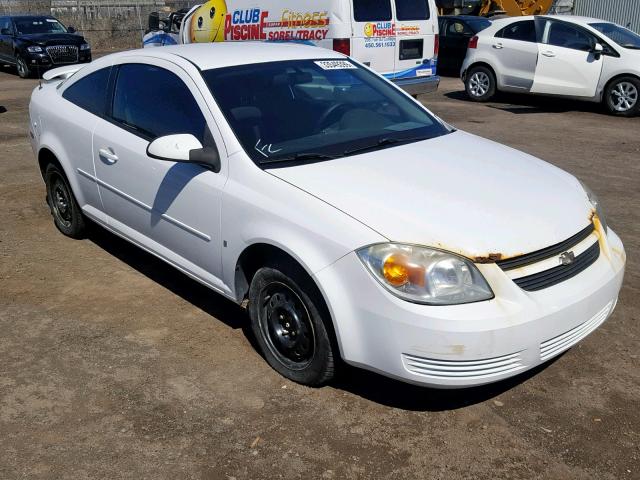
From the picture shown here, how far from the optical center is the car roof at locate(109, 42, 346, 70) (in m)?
4.37

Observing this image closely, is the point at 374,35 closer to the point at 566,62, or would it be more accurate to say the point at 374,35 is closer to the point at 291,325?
the point at 566,62

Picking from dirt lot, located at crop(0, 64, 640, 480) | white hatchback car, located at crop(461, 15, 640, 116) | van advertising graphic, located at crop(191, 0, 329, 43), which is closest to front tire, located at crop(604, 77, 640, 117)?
white hatchback car, located at crop(461, 15, 640, 116)

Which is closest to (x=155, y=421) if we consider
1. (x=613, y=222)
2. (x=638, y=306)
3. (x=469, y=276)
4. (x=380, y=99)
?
(x=469, y=276)

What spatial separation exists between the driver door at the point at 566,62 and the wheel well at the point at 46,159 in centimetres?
924

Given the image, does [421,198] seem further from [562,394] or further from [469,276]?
[562,394]

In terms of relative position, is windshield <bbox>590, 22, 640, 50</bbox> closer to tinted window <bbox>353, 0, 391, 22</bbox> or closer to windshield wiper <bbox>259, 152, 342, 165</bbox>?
tinted window <bbox>353, 0, 391, 22</bbox>

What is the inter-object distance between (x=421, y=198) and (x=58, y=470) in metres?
2.06

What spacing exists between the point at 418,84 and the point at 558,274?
822 cm

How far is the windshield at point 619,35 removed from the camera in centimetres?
1186

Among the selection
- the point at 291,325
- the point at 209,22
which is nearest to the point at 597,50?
the point at 209,22

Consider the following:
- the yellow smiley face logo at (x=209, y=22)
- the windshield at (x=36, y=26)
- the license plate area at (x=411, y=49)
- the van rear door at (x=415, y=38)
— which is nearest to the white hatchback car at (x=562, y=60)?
the van rear door at (x=415, y=38)

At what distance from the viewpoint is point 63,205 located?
5.82 metres

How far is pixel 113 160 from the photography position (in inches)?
182

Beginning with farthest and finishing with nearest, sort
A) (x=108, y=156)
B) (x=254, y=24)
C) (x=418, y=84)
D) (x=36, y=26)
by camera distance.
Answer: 1. (x=36, y=26)
2. (x=254, y=24)
3. (x=418, y=84)
4. (x=108, y=156)
